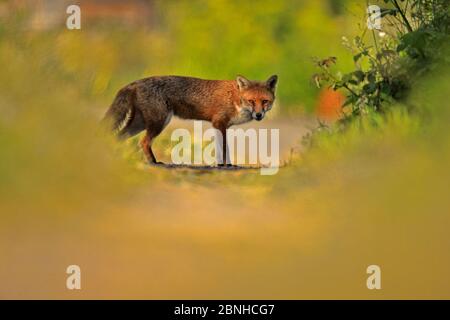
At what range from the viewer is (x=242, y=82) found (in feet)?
25.9

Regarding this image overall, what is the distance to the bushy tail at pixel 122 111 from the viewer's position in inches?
300

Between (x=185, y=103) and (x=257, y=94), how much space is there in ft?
2.31

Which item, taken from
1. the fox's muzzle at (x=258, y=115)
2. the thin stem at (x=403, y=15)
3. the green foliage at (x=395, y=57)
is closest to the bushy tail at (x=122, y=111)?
the fox's muzzle at (x=258, y=115)

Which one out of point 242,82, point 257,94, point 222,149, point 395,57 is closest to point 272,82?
point 257,94

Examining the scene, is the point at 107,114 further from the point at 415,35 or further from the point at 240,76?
the point at 415,35

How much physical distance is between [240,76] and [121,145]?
1.30 m

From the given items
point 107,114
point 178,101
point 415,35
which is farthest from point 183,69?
point 415,35

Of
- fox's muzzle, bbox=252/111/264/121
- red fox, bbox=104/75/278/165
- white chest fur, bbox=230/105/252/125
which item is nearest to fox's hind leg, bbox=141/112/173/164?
red fox, bbox=104/75/278/165

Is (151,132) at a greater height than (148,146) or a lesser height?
Answer: greater

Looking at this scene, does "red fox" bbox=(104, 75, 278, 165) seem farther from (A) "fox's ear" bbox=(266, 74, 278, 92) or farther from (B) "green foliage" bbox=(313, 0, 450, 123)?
(B) "green foliage" bbox=(313, 0, 450, 123)

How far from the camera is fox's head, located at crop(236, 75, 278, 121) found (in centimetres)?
780

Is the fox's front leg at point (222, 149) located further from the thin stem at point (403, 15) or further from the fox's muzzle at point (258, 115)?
the thin stem at point (403, 15)

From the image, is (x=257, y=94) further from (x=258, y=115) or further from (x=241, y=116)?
(x=241, y=116)

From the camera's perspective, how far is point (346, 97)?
299 inches
